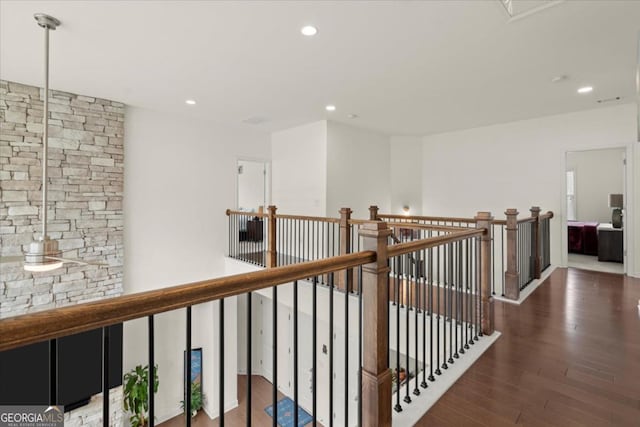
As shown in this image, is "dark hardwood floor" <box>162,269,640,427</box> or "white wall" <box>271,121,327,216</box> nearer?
"dark hardwood floor" <box>162,269,640,427</box>

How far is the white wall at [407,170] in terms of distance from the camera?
283 inches

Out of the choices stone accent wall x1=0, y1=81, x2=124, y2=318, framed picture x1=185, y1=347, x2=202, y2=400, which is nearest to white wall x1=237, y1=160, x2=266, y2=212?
framed picture x1=185, y1=347, x2=202, y2=400

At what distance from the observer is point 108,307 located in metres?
0.83

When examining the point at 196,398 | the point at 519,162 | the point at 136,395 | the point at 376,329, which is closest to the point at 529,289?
the point at 519,162

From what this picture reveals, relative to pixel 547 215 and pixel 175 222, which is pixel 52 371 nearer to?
pixel 175 222

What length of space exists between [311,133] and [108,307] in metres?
5.47

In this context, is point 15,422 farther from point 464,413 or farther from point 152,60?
point 152,60

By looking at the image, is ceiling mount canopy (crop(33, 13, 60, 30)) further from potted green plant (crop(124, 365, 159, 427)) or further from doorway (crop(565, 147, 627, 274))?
doorway (crop(565, 147, 627, 274))

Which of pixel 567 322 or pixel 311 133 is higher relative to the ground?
pixel 311 133

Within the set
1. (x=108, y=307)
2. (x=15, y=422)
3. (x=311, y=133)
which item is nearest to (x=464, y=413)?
(x=108, y=307)

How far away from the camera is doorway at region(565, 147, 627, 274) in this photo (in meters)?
6.41

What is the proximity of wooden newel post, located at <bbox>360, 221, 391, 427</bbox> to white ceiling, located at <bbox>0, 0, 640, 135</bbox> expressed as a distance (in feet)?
6.33

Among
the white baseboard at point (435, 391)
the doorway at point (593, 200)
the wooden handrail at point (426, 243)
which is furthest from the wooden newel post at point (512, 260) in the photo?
the doorway at point (593, 200)

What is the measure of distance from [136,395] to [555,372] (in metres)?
5.28
